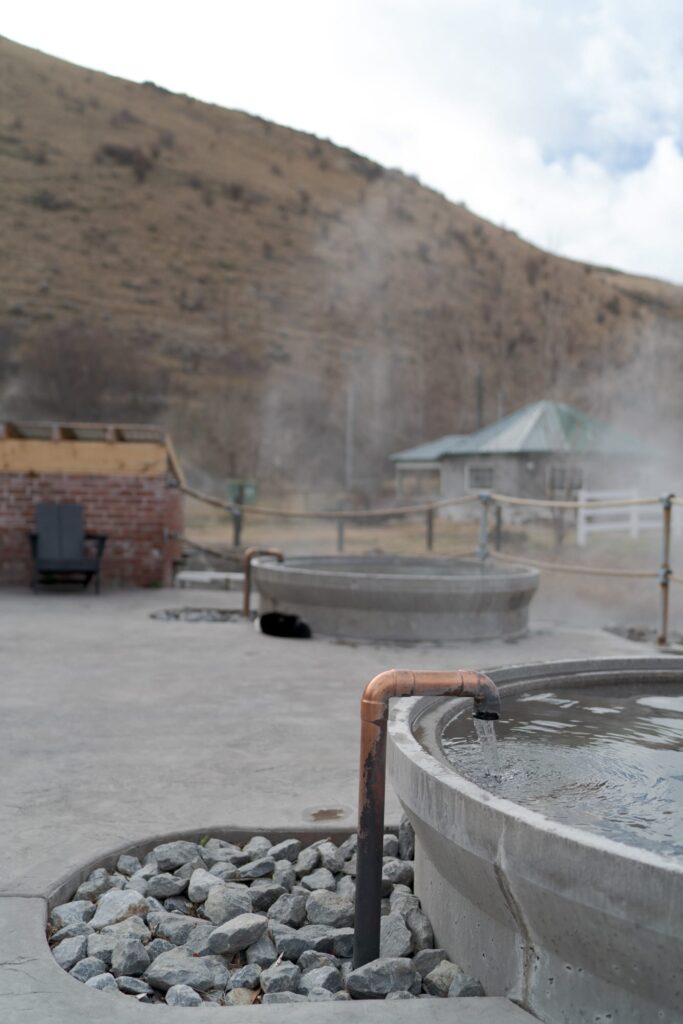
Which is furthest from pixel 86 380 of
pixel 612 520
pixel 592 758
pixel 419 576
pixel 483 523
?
pixel 592 758

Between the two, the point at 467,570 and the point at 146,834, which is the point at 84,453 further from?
the point at 146,834

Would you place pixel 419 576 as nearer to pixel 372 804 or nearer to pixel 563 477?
pixel 372 804

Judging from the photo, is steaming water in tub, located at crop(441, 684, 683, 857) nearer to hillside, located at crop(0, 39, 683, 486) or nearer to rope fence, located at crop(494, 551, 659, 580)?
rope fence, located at crop(494, 551, 659, 580)

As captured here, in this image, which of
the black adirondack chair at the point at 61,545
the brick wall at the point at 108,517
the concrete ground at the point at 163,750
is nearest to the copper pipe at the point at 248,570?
the concrete ground at the point at 163,750

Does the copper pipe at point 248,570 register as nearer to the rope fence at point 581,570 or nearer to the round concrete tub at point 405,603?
the round concrete tub at point 405,603

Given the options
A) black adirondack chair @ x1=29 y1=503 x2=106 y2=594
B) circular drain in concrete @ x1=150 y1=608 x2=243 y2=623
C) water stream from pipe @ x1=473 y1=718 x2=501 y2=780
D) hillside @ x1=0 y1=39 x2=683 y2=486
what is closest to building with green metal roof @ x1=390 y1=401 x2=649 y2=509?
hillside @ x1=0 y1=39 x2=683 y2=486

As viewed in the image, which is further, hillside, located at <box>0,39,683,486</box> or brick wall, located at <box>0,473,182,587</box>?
hillside, located at <box>0,39,683,486</box>

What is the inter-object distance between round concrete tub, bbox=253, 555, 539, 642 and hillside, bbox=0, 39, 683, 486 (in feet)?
86.1

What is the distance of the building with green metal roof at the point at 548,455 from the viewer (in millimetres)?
28016

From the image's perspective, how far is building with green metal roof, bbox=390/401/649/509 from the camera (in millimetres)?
28016

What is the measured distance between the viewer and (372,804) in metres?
2.11

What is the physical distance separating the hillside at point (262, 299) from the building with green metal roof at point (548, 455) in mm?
7244

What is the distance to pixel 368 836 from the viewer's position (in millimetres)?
2107

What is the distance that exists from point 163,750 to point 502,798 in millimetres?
1943
